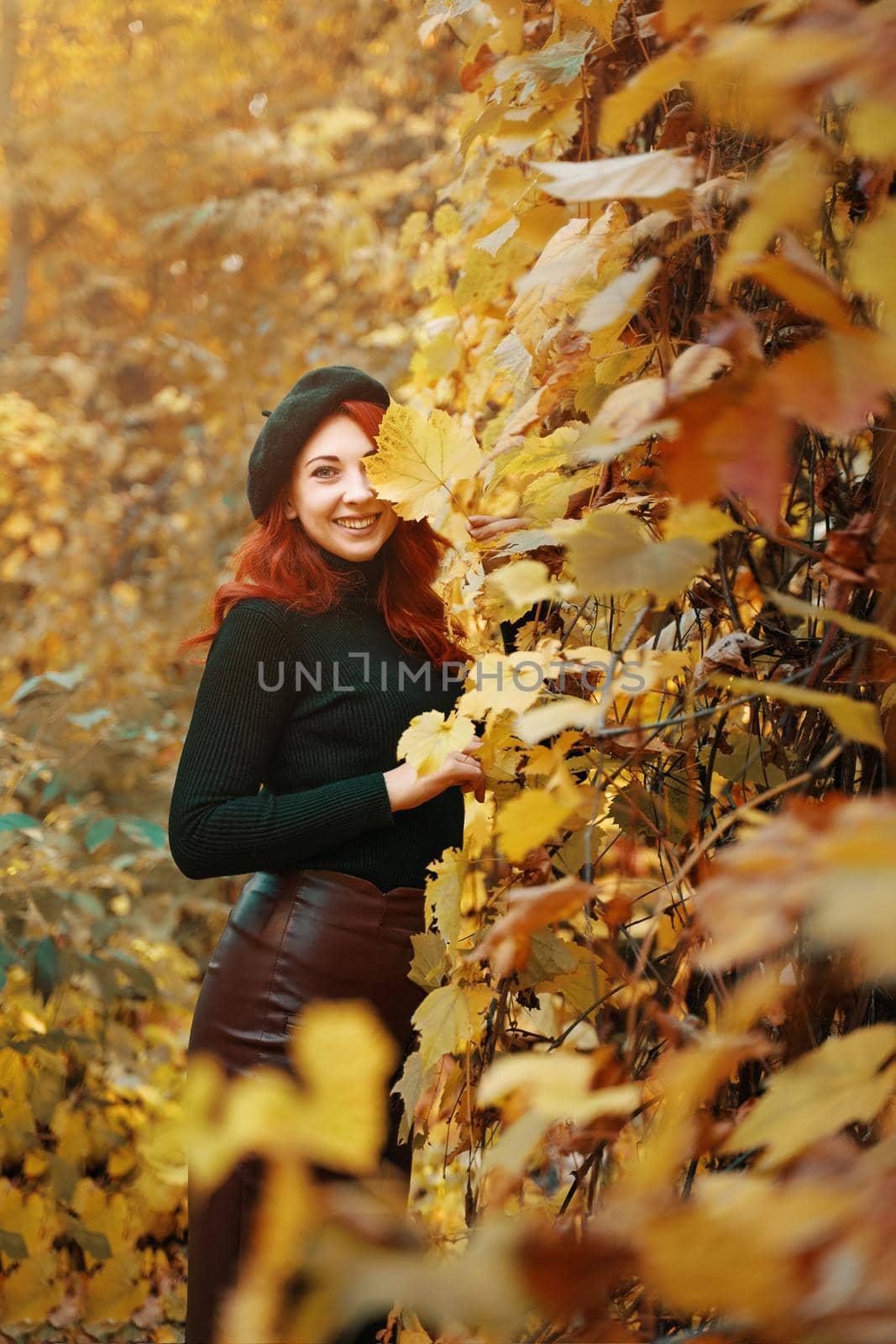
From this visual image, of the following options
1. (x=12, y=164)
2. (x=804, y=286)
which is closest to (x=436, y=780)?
(x=804, y=286)

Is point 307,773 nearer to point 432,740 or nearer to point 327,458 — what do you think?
point 327,458

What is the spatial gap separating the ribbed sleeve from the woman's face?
0.19m

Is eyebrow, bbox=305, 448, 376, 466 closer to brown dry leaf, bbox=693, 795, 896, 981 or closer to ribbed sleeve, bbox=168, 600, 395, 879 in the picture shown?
ribbed sleeve, bbox=168, 600, 395, 879

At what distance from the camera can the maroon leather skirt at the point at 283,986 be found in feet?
5.11

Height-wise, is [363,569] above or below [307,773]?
above

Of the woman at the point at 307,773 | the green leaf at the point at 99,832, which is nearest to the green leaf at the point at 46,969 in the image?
the green leaf at the point at 99,832

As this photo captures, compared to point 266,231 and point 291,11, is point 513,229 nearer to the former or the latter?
point 266,231

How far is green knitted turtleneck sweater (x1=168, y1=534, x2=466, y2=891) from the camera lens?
156 cm

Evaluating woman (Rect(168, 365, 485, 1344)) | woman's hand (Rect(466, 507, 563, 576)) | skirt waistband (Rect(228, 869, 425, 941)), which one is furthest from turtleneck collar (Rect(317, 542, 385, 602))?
Result: woman's hand (Rect(466, 507, 563, 576))

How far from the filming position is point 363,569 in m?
1.83

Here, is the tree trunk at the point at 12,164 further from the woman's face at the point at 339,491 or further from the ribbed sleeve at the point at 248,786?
the ribbed sleeve at the point at 248,786

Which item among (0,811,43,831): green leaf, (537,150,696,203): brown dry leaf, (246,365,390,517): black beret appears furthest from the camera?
A: (0,811,43,831): green leaf

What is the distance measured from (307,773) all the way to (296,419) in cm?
56

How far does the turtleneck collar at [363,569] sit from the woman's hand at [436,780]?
325mm
